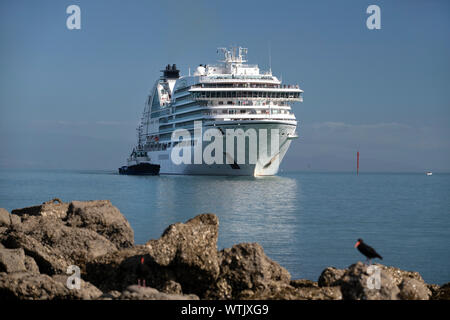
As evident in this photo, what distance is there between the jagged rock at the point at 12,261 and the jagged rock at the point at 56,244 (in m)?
0.58

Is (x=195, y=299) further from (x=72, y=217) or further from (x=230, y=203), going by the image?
(x=230, y=203)

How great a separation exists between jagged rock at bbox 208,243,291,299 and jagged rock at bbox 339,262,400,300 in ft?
4.67

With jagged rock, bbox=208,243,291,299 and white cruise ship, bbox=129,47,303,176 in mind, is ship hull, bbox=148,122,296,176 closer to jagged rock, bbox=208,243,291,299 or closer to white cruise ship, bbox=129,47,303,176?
white cruise ship, bbox=129,47,303,176

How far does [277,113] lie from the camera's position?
198 ft

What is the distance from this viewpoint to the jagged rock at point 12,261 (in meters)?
9.73

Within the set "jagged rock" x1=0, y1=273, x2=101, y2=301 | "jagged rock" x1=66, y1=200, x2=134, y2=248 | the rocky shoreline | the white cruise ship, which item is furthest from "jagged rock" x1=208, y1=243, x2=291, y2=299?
the white cruise ship

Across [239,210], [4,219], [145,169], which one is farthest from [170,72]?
[4,219]

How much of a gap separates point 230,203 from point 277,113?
80.1 ft

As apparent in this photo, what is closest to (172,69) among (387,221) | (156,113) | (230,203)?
(156,113)

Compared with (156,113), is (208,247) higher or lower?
lower

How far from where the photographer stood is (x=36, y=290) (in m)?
8.60

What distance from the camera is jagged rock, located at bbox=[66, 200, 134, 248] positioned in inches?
497

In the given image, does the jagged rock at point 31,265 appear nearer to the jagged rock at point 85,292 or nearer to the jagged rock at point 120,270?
the jagged rock at point 120,270

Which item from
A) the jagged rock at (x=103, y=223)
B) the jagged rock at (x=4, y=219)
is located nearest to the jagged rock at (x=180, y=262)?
the jagged rock at (x=103, y=223)
